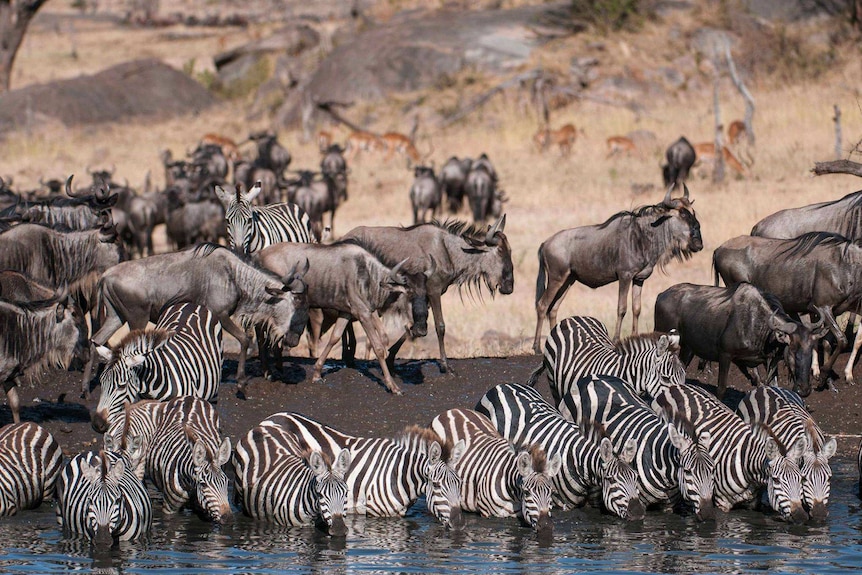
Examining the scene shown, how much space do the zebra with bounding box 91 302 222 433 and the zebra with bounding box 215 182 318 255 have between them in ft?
8.33

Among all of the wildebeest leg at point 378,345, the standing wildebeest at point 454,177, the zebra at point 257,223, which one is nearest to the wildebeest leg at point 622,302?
the wildebeest leg at point 378,345

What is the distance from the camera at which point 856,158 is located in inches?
874

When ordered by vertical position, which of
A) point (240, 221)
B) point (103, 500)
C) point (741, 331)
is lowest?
point (103, 500)

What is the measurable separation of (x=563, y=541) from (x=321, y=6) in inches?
2234

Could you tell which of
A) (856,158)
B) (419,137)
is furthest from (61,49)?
(856,158)

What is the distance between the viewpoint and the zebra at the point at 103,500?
7656mm

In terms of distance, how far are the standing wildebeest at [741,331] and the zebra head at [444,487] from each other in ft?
11.7

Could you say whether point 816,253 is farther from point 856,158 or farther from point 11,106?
point 11,106

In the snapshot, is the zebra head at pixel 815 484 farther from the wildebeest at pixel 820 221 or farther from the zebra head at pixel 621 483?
the wildebeest at pixel 820 221

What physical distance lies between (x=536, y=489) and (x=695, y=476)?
109 cm

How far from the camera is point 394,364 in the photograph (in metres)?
12.6

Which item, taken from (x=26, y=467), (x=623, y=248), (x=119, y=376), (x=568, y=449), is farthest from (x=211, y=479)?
(x=623, y=248)

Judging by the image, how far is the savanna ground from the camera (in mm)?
11531

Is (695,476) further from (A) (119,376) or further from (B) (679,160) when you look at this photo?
(B) (679,160)
